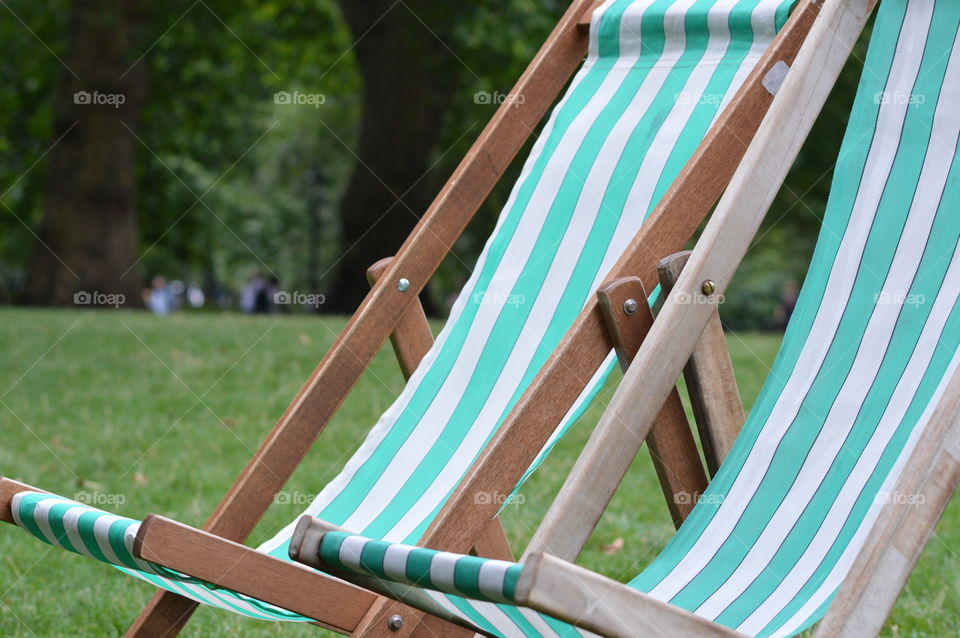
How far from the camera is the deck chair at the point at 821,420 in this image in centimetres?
160

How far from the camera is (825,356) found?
220 cm

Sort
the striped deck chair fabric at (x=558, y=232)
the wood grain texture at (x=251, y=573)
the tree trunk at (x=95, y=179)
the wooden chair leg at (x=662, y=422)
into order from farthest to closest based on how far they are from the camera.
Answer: the tree trunk at (x=95, y=179), the striped deck chair fabric at (x=558, y=232), the wooden chair leg at (x=662, y=422), the wood grain texture at (x=251, y=573)

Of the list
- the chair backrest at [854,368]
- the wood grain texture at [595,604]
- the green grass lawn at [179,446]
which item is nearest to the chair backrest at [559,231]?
the chair backrest at [854,368]

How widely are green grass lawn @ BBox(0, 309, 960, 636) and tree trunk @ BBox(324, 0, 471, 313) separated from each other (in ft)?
11.9

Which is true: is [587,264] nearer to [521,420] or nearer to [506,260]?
[506,260]

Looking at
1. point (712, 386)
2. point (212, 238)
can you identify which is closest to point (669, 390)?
point (712, 386)

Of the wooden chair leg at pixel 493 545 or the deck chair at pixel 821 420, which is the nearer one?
the deck chair at pixel 821 420

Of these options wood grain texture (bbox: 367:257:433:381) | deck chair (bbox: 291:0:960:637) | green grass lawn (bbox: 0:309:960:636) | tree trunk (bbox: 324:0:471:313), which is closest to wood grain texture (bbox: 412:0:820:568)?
deck chair (bbox: 291:0:960:637)

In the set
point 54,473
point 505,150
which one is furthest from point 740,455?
point 54,473

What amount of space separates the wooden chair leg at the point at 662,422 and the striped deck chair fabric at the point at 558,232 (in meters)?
0.24

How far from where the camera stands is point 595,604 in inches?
55.7

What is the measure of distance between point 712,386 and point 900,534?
20.8 inches

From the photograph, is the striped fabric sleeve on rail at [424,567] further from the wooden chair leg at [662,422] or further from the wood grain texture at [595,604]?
the wooden chair leg at [662,422]

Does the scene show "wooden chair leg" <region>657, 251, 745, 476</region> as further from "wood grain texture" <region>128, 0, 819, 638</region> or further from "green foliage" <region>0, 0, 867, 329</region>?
"green foliage" <region>0, 0, 867, 329</region>
